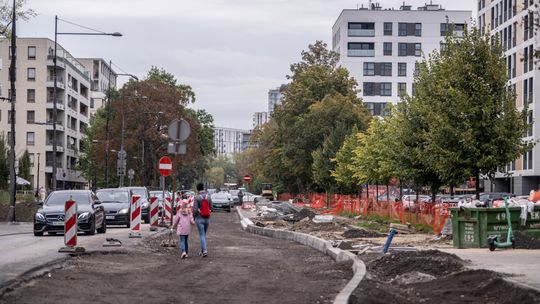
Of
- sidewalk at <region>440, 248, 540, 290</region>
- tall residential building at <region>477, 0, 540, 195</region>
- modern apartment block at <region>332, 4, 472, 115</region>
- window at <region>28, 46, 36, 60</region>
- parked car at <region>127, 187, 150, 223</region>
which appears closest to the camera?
sidewalk at <region>440, 248, 540, 290</region>

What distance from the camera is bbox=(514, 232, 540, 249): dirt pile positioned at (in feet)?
72.3

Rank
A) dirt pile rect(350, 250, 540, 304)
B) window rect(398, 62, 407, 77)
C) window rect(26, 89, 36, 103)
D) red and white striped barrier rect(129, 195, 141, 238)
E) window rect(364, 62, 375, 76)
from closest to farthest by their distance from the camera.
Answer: dirt pile rect(350, 250, 540, 304)
red and white striped barrier rect(129, 195, 141, 238)
window rect(26, 89, 36, 103)
window rect(364, 62, 375, 76)
window rect(398, 62, 407, 77)

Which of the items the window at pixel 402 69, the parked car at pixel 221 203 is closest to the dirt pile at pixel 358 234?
the parked car at pixel 221 203

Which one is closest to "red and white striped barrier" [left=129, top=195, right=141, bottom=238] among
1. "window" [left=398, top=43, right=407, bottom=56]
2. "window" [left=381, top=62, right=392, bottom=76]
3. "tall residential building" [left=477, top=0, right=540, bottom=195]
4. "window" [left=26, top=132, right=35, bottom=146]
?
→ "tall residential building" [left=477, top=0, right=540, bottom=195]

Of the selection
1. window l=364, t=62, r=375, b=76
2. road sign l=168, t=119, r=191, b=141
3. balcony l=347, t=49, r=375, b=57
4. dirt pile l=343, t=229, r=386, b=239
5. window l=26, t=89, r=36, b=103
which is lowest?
dirt pile l=343, t=229, r=386, b=239

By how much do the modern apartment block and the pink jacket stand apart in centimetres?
9543

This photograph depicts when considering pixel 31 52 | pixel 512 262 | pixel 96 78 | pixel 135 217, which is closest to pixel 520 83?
pixel 135 217

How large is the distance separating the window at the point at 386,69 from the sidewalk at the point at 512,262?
96105 mm

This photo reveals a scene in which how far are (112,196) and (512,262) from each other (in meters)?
24.1

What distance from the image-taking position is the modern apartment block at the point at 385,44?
116625mm

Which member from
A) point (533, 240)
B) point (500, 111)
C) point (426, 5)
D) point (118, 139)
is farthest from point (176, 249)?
point (426, 5)

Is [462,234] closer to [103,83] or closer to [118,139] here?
[118,139]

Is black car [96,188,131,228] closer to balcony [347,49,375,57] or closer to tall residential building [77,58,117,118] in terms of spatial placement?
balcony [347,49,375,57]

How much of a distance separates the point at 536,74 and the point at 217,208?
2570 centimetres
